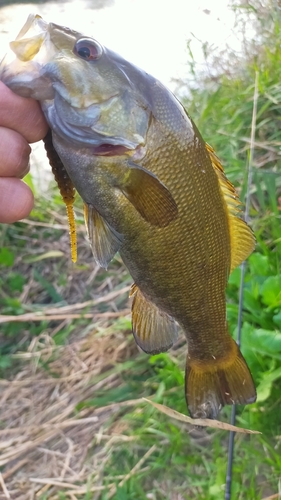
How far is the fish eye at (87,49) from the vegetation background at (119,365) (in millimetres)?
1169

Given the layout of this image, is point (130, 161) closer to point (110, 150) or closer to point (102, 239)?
point (110, 150)

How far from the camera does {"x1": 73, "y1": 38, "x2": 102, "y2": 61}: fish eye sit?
1.08m

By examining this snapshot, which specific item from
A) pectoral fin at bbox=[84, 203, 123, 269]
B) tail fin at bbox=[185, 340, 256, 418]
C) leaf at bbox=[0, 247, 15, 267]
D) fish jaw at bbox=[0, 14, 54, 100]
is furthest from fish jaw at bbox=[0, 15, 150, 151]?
leaf at bbox=[0, 247, 15, 267]

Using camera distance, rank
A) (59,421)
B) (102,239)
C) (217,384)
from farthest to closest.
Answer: (59,421), (217,384), (102,239)

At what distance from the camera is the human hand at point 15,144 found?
1.06 meters

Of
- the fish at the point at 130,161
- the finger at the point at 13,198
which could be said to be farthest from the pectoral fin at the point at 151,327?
the finger at the point at 13,198

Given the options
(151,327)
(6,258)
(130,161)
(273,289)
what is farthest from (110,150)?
(6,258)

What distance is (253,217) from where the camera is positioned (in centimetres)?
255

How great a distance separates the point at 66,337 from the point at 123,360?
355 mm

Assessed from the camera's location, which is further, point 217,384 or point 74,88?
point 217,384

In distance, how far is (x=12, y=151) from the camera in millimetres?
1117

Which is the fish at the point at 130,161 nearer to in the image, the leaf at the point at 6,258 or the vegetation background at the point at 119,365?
the vegetation background at the point at 119,365

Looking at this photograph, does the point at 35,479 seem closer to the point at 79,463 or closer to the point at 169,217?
the point at 79,463

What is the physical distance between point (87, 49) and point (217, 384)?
0.97 meters
